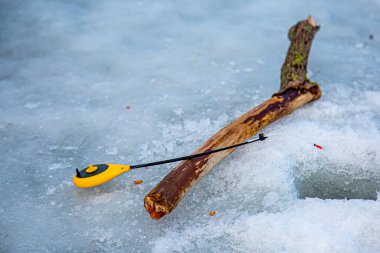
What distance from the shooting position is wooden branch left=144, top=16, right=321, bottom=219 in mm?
1863

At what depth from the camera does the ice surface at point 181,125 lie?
185 cm

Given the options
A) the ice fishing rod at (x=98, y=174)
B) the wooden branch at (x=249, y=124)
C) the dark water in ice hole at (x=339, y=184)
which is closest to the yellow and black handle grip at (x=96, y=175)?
the ice fishing rod at (x=98, y=174)

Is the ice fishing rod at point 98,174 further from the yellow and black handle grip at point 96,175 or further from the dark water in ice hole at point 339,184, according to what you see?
the dark water in ice hole at point 339,184

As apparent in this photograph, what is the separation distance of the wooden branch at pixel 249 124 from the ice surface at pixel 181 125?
93mm

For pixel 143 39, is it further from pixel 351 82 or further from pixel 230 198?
pixel 230 198

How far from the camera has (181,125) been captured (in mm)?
2658

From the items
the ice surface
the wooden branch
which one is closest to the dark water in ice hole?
the ice surface

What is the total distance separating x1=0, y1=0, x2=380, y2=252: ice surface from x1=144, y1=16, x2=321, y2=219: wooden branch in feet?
0.30

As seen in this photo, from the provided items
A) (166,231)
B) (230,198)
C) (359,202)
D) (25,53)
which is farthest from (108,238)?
(25,53)

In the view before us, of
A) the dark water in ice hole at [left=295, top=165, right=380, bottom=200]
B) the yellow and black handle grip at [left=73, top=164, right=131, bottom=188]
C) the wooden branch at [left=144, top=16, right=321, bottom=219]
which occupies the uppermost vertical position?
the wooden branch at [left=144, top=16, right=321, bottom=219]

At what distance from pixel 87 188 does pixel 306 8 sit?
359cm

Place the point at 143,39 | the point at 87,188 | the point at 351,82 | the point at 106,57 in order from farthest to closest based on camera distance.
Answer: the point at 143,39, the point at 106,57, the point at 351,82, the point at 87,188

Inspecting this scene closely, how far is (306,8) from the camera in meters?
4.65

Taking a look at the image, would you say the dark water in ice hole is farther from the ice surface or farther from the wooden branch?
the wooden branch
